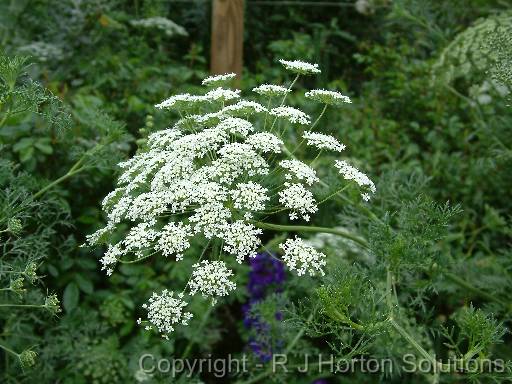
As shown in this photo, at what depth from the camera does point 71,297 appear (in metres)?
3.59

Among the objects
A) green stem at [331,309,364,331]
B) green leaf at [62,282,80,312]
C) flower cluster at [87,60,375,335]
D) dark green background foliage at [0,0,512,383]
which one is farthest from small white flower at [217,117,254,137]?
green leaf at [62,282,80,312]

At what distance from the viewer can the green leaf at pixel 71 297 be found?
3.55 metres

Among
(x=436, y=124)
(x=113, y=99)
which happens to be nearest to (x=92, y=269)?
(x=113, y=99)

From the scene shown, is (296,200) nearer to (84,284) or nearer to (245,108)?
(245,108)

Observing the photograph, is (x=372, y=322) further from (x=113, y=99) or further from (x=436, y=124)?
(x=436, y=124)

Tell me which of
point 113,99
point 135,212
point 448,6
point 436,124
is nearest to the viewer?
point 135,212

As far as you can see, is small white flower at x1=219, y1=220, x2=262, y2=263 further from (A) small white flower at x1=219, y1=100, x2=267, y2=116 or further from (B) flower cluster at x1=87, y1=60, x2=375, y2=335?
(A) small white flower at x1=219, y1=100, x2=267, y2=116

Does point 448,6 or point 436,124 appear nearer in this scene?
Result: point 448,6

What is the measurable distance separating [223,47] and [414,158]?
5.67 feet

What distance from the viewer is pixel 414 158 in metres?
5.21

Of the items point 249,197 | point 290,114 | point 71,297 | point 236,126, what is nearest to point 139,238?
point 249,197

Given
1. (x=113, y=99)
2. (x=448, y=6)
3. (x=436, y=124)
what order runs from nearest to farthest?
(x=113, y=99), (x=448, y=6), (x=436, y=124)

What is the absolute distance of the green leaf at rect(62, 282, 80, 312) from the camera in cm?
355

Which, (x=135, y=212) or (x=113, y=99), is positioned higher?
(x=135, y=212)
